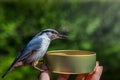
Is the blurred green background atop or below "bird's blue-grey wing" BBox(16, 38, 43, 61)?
below

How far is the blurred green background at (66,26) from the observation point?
8.08 ft

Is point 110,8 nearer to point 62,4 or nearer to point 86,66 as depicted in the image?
point 62,4

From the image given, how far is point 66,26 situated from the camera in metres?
2.53

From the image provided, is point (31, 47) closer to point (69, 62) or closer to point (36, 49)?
point (36, 49)

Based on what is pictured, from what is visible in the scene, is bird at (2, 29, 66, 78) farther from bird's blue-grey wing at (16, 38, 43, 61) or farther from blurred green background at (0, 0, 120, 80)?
blurred green background at (0, 0, 120, 80)

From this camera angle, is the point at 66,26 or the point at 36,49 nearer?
the point at 36,49

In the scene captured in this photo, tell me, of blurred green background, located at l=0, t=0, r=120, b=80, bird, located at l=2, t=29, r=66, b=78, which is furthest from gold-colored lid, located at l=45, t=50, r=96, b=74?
blurred green background, located at l=0, t=0, r=120, b=80

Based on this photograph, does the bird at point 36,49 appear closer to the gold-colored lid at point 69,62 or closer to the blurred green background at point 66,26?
the gold-colored lid at point 69,62

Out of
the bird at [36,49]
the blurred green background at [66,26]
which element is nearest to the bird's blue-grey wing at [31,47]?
the bird at [36,49]

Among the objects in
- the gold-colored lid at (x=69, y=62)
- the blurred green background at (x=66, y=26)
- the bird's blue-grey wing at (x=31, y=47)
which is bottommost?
the blurred green background at (x=66, y=26)

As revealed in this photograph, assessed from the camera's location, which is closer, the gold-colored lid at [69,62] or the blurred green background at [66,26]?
the gold-colored lid at [69,62]

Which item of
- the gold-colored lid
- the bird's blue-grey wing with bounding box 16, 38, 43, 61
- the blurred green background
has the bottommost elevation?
the blurred green background

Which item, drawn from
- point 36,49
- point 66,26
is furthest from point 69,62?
point 66,26

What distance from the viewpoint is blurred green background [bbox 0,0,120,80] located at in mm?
2463
